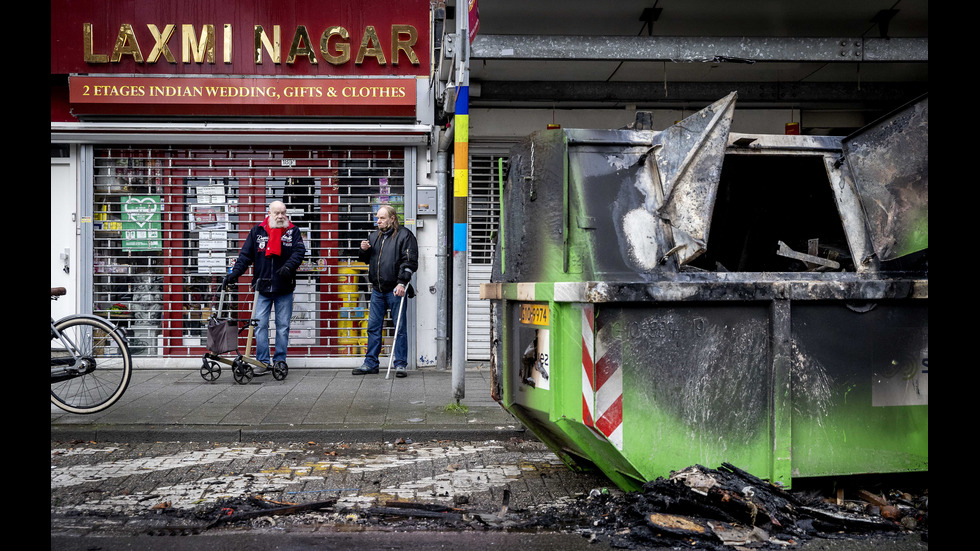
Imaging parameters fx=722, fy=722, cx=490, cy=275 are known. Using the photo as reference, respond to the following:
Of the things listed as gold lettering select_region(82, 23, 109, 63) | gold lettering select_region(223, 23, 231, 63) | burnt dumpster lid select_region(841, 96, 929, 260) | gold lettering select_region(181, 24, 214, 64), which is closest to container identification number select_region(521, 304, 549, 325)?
burnt dumpster lid select_region(841, 96, 929, 260)

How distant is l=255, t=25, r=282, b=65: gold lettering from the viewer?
9.53m

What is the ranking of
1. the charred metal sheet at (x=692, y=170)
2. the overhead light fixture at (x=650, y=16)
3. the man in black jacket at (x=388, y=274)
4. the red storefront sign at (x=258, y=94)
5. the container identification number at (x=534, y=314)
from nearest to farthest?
the charred metal sheet at (x=692, y=170) → the container identification number at (x=534, y=314) → the overhead light fixture at (x=650, y=16) → the man in black jacket at (x=388, y=274) → the red storefront sign at (x=258, y=94)

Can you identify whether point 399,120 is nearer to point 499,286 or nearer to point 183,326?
point 183,326

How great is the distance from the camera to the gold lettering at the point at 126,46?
9422 millimetres

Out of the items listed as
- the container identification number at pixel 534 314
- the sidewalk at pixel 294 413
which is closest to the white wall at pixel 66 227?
the sidewalk at pixel 294 413

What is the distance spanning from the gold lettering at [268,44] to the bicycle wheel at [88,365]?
15.1 ft

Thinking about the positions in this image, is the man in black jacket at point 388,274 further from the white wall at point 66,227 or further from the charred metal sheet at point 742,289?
the charred metal sheet at point 742,289

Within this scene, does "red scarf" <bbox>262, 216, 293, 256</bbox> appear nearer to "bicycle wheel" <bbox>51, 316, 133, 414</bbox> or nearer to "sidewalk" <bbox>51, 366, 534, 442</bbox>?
"sidewalk" <bbox>51, 366, 534, 442</bbox>

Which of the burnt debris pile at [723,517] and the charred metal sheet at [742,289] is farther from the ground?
the charred metal sheet at [742,289]

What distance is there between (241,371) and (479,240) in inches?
144


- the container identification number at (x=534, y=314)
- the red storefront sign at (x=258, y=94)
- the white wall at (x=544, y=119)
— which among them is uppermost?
the red storefront sign at (x=258, y=94)

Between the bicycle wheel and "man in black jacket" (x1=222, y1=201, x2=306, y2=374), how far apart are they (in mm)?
2160

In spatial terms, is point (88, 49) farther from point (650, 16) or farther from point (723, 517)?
point (723, 517)

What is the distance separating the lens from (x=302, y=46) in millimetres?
9562
